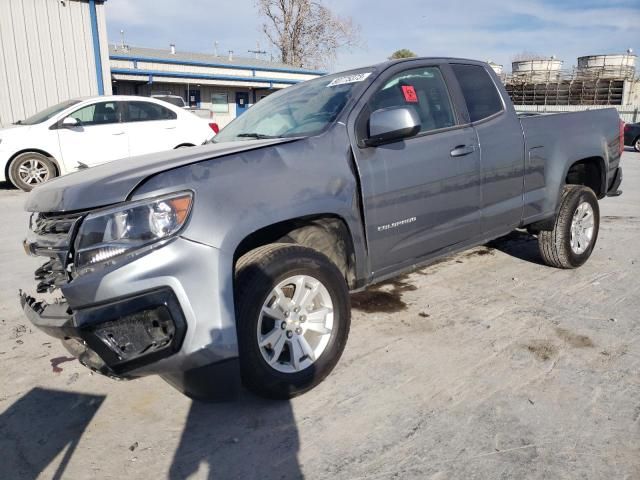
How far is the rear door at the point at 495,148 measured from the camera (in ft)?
12.4

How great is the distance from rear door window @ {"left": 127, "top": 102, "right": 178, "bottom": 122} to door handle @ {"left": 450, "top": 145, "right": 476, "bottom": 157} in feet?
25.3

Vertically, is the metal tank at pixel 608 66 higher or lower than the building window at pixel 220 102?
higher

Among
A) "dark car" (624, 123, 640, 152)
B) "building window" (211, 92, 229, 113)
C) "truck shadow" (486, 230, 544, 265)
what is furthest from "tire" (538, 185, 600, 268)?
"building window" (211, 92, 229, 113)

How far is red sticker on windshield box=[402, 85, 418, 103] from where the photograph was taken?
348cm

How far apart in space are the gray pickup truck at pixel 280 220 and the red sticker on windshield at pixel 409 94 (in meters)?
0.02

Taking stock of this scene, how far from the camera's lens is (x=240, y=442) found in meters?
2.41

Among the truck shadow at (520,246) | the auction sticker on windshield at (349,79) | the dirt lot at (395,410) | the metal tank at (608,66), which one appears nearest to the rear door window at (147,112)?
the dirt lot at (395,410)

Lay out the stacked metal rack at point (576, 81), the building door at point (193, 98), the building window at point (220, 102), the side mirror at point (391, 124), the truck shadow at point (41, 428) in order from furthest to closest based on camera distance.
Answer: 1. the stacked metal rack at point (576, 81)
2. the building window at point (220, 102)
3. the building door at point (193, 98)
4. the side mirror at point (391, 124)
5. the truck shadow at point (41, 428)

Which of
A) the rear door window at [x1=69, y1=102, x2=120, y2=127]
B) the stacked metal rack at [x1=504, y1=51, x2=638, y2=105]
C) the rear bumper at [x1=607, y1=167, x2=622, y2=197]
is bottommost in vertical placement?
the rear bumper at [x1=607, y1=167, x2=622, y2=197]

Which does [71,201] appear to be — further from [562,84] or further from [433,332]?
[562,84]

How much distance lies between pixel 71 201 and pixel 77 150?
25.5 ft

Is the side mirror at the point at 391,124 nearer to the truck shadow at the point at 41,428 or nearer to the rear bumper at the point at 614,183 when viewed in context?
the truck shadow at the point at 41,428

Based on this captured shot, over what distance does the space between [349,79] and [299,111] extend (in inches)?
15.9

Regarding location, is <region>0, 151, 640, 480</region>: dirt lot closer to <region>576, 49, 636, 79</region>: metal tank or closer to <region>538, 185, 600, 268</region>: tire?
<region>538, 185, 600, 268</region>: tire
